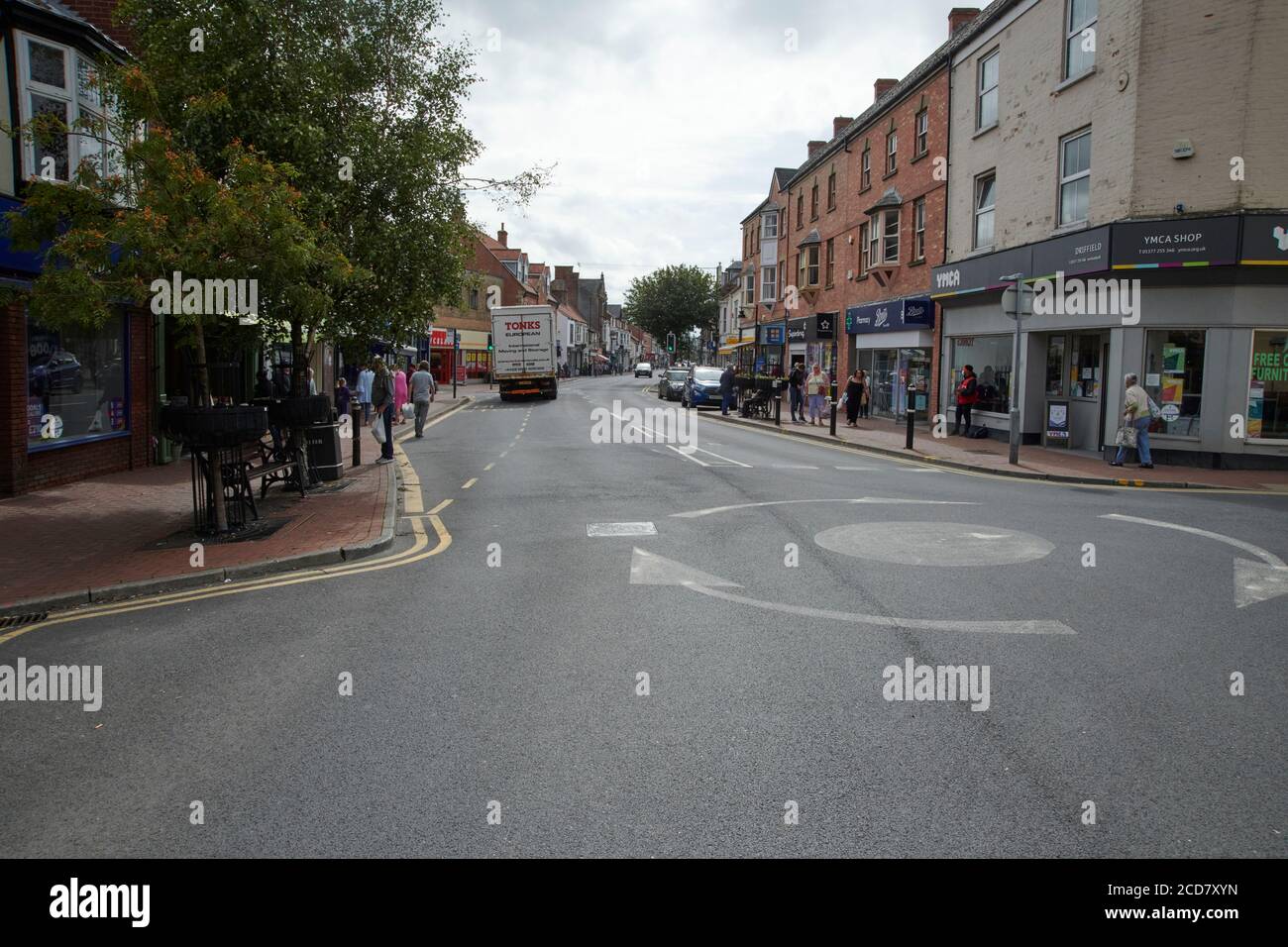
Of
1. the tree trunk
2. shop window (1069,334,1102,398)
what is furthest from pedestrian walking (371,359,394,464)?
shop window (1069,334,1102,398)

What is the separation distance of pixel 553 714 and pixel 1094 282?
701 inches

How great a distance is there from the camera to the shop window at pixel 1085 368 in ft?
65.6

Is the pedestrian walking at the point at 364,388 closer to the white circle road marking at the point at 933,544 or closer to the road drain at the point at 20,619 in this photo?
the white circle road marking at the point at 933,544

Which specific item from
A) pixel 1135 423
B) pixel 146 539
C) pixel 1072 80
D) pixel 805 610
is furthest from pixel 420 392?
pixel 805 610

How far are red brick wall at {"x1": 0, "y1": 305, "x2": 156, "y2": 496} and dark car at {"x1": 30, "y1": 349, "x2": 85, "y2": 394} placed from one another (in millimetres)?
476

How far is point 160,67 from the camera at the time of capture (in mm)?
11578

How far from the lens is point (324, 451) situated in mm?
14930

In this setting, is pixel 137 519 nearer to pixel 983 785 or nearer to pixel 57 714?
pixel 57 714

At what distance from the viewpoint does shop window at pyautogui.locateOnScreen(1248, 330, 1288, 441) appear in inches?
678

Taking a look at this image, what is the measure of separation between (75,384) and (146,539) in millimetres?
5761

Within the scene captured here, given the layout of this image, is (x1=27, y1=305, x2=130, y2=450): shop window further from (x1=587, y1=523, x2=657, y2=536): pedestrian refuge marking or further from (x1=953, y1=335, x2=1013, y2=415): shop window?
(x1=953, y1=335, x2=1013, y2=415): shop window

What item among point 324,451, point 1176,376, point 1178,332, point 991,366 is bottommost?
point 324,451

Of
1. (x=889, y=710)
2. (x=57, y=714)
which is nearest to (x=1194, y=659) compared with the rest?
(x=889, y=710)

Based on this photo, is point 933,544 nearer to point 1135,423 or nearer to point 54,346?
point 1135,423
